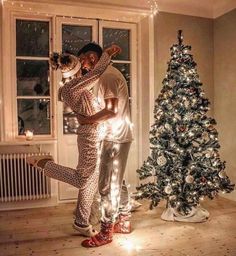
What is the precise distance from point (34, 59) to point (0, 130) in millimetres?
941

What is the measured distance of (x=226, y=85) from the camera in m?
4.41

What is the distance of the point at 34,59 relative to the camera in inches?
162

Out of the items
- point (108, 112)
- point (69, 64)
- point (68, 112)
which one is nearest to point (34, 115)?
point (68, 112)

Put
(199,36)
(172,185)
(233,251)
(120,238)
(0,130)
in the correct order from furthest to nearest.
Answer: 1. (199,36)
2. (0,130)
3. (172,185)
4. (120,238)
5. (233,251)

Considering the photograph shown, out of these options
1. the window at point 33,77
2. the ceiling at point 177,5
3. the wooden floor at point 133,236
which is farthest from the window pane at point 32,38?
the wooden floor at point 133,236

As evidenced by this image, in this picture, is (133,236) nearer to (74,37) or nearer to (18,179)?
(18,179)

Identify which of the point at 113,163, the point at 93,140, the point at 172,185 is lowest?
the point at 172,185

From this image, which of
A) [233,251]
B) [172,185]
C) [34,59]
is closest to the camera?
[233,251]

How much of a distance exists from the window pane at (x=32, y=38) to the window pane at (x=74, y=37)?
215mm

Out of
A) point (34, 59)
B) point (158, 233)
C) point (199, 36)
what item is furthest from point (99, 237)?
point (199, 36)

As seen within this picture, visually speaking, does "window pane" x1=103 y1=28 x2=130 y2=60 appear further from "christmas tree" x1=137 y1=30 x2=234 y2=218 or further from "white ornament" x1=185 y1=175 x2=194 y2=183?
"white ornament" x1=185 y1=175 x2=194 y2=183

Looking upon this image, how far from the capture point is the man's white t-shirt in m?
2.78

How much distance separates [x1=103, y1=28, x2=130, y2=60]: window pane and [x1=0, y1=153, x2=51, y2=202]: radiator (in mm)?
1714

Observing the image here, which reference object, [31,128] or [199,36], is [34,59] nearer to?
[31,128]
